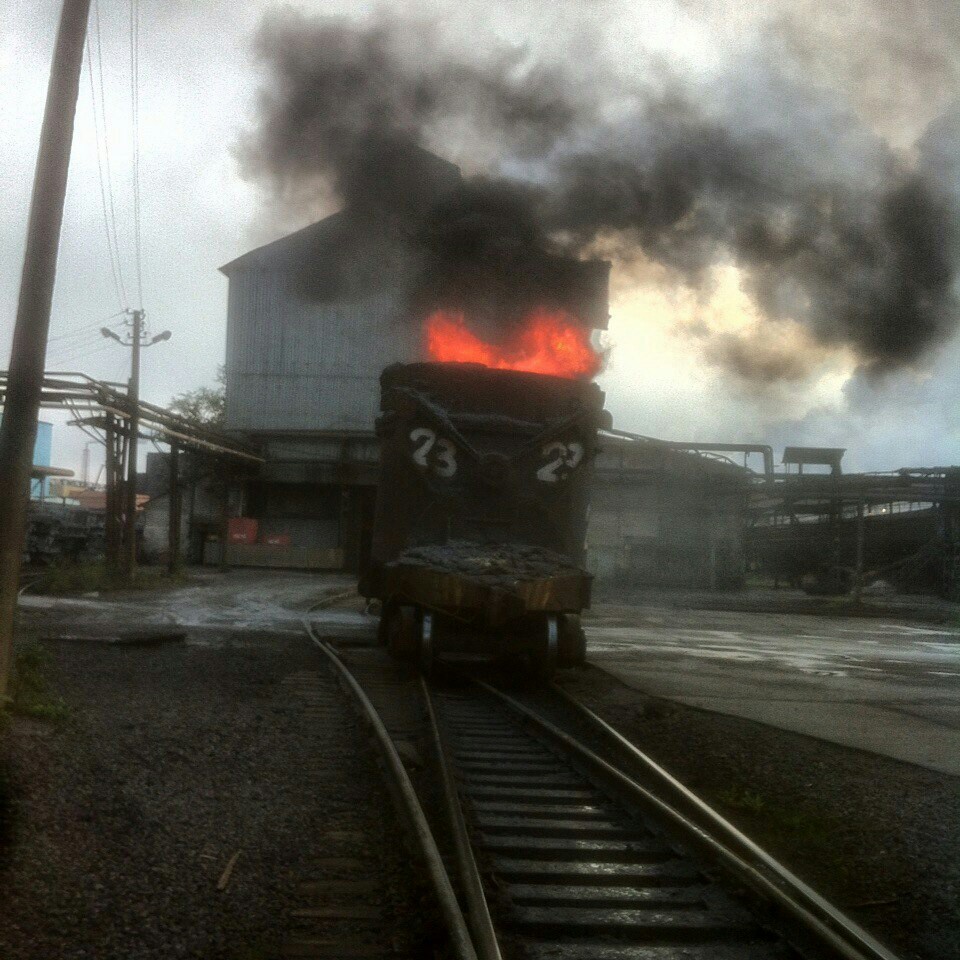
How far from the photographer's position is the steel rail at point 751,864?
3887mm

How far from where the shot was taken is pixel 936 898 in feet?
15.4

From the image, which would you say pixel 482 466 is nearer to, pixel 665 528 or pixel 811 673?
pixel 811 673

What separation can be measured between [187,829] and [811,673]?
1029 centimetres

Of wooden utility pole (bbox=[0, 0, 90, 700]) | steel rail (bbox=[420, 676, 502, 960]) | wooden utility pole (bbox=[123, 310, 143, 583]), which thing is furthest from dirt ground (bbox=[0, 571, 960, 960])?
wooden utility pole (bbox=[123, 310, 143, 583])

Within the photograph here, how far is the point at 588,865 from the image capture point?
16.3 ft

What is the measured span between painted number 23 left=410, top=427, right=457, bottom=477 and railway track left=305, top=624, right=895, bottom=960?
3.91 metres

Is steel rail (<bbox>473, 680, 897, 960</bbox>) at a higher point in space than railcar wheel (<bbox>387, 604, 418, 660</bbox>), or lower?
lower

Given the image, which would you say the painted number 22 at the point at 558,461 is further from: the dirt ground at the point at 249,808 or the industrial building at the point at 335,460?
the industrial building at the point at 335,460

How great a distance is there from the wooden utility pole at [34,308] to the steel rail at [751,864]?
184 inches

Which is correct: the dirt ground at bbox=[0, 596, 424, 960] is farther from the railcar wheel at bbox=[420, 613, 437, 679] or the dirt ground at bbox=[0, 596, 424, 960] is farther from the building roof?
the building roof

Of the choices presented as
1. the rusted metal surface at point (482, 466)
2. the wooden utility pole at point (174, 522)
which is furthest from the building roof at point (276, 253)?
the rusted metal surface at point (482, 466)

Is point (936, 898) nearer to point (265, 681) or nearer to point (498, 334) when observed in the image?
point (265, 681)

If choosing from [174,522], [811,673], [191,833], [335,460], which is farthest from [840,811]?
[335,460]

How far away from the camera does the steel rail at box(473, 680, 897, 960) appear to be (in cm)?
389
